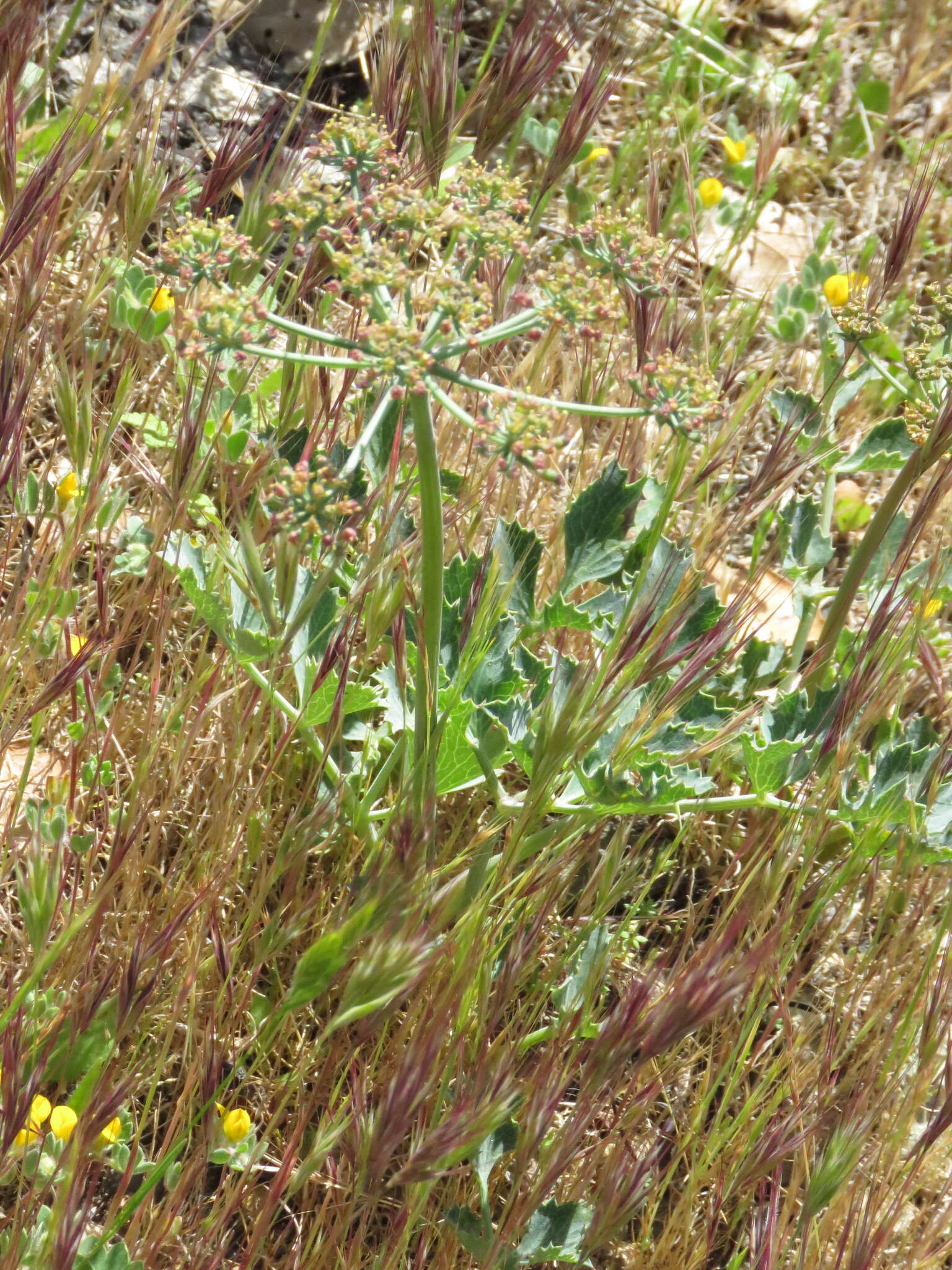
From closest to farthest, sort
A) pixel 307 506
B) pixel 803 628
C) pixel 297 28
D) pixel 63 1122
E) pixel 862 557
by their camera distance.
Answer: pixel 307 506
pixel 63 1122
pixel 862 557
pixel 803 628
pixel 297 28

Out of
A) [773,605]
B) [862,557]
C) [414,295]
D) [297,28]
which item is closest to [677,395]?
[414,295]

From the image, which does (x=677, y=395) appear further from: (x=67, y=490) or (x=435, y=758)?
(x=67, y=490)

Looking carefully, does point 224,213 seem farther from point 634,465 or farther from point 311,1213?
point 311,1213

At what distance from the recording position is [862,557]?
1692mm

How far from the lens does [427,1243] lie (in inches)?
59.4

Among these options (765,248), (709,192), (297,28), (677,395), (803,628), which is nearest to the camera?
(677,395)

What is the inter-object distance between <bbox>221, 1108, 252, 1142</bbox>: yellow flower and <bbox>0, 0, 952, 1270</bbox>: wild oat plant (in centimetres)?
4

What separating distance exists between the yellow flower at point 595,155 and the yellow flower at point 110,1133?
6.97ft

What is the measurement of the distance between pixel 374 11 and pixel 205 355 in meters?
1.35

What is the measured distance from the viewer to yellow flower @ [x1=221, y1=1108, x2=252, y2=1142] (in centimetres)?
141

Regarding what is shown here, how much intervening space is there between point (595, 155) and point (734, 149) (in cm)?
35

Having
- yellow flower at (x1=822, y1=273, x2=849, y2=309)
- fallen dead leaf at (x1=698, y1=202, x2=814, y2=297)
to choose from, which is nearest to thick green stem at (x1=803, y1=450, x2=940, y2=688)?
yellow flower at (x1=822, y1=273, x2=849, y2=309)

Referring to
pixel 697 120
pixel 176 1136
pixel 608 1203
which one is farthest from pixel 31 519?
pixel 697 120

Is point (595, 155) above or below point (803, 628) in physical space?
above
